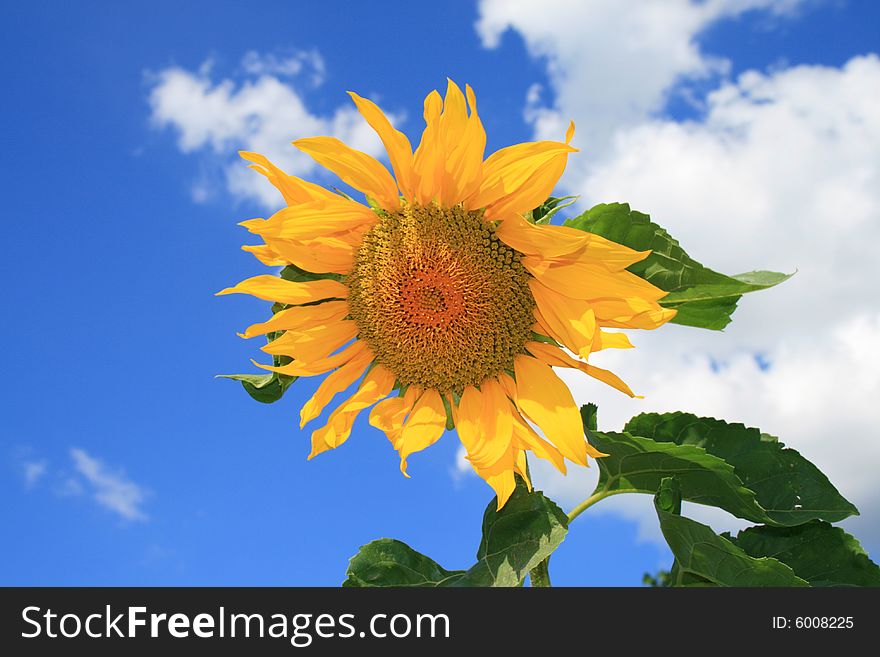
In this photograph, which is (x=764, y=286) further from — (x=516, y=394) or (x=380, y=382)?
(x=380, y=382)

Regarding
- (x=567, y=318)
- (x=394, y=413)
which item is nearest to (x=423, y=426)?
(x=394, y=413)

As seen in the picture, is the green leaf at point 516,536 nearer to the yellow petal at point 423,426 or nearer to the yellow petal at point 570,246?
the yellow petal at point 423,426

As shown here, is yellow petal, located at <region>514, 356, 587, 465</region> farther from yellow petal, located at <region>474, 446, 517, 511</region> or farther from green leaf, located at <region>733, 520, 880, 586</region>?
green leaf, located at <region>733, 520, 880, 586</region>

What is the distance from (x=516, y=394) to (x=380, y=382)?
0.51 meters

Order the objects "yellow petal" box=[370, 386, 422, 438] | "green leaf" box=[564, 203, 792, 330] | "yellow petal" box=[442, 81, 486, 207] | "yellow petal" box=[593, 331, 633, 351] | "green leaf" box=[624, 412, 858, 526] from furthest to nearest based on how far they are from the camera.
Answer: "green leaf" box=[624, 412, 858, 526] → "yellow petal" box=[370, 386, 422, 438] → "green leaf" box=[564, 203, 792, 330] → "yellow petal" box=[593, 331, 633, 351] → "yellow petal" box=[442, 81, 486, 207]

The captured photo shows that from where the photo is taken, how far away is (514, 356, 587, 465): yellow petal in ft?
8.95

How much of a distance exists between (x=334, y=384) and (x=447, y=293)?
56 cm

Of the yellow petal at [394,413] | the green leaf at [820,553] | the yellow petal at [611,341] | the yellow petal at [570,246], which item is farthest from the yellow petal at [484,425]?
the green leaf at [820,553]

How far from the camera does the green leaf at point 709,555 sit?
2820 mm

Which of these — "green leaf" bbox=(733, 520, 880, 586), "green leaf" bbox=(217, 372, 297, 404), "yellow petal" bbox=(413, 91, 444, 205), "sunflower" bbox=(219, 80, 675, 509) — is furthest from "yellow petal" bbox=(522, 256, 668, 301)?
"green leaf" bbox=(733, 520, 880, 586)

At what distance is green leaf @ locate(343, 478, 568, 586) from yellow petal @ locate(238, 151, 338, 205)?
119 cm

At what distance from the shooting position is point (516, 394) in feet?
9.50

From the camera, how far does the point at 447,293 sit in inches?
113
